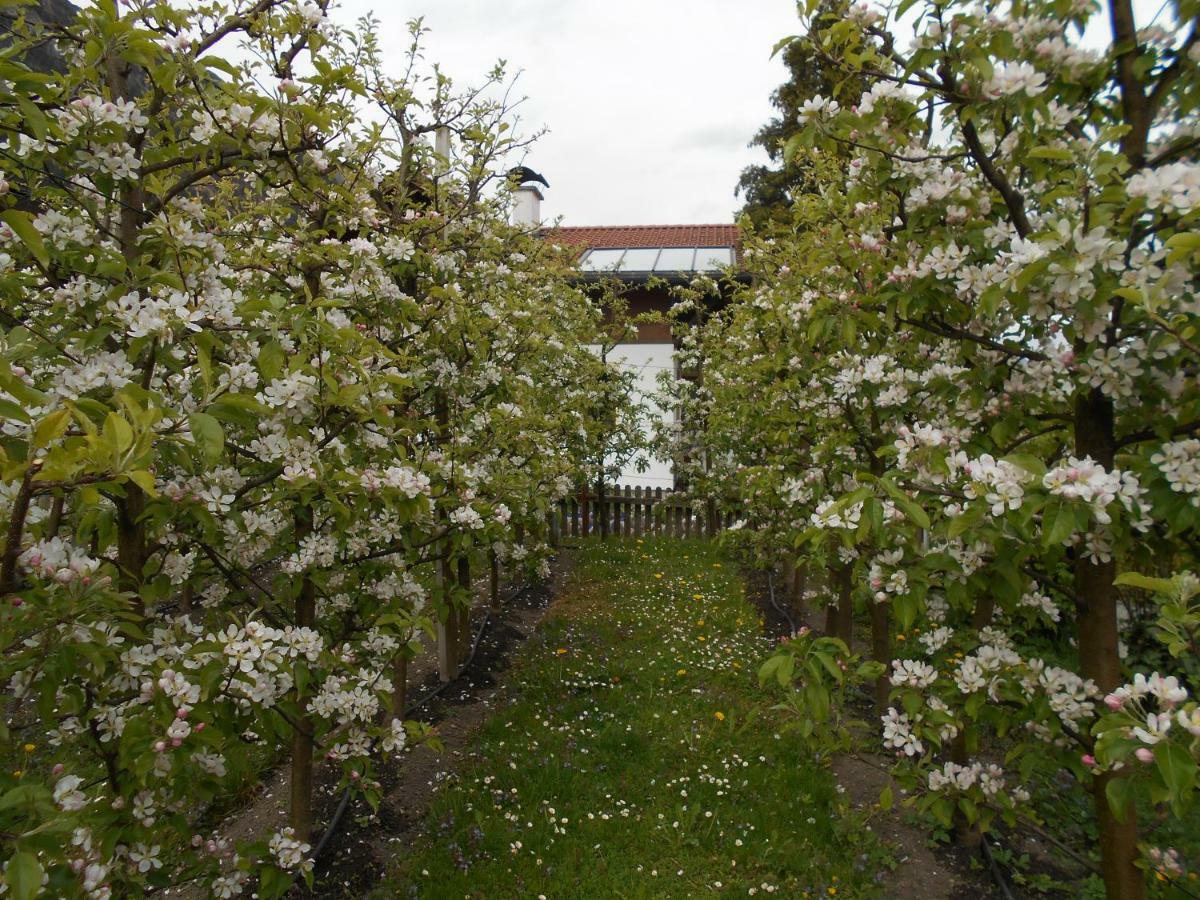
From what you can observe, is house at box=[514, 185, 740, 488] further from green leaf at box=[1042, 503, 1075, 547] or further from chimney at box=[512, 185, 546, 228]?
green leaf at box=[1042, 503, 1075, 547]

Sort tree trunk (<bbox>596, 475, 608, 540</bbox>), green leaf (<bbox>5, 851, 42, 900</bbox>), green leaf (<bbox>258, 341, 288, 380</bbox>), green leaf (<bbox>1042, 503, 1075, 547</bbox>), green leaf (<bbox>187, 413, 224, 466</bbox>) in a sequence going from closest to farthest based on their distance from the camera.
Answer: green leaf (<bbox>5, 851, 42, 900</bbox>), green leaf (<bbox>187, 413, 224, 466</bbox>), green leaf (<bbox>1042, 503, 1075, 547</bbox>), green leaf (<bbox>258, 341, 288, 380</bbox>), tree trunk (<bbox>596, 475, 608, 540</bbox>)

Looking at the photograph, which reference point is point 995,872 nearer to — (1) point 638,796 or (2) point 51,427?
(1) point 638,796

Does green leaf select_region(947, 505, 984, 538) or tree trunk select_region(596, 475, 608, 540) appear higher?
green leaf select_region(947, 505, 984, 538)

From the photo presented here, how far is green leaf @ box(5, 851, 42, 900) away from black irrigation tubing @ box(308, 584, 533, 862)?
5.86ft

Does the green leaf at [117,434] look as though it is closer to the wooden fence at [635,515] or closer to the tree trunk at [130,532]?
the tree trunk at [130,532]

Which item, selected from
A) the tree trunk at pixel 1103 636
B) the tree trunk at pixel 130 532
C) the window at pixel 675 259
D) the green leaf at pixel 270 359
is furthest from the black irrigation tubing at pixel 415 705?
the window at pixel 675 259

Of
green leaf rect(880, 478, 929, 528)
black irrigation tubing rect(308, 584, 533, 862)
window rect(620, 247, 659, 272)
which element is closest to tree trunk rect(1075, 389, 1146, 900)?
green leaf rect(880, 478, 929, 528)

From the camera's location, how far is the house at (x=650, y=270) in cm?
1183

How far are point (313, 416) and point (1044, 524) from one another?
2.09 m

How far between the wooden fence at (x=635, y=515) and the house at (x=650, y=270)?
44cm

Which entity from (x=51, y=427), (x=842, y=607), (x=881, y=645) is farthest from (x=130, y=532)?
(x=842, y=607)

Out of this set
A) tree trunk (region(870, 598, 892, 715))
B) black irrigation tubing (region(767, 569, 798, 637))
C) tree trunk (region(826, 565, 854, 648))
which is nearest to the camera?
tree trunk (region(870, 598, 892, 715))

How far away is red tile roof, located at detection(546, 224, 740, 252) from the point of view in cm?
1505

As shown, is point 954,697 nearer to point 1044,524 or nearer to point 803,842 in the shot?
point 1044,524
